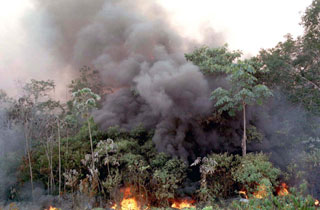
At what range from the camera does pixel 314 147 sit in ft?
45.5

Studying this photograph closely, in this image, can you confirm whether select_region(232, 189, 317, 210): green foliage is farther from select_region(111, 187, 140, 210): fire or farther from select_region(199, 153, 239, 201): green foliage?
select_region(111, 187, 140, 210): fire

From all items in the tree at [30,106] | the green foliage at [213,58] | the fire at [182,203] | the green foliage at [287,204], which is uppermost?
the green foliage at [213,58]

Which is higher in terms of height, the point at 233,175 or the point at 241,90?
the point at 241,90

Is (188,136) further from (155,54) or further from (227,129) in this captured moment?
(155,54)

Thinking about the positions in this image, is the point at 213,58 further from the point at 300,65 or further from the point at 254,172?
the point at 254,172

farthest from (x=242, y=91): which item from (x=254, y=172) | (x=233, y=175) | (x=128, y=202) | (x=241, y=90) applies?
(x=128, y=202)

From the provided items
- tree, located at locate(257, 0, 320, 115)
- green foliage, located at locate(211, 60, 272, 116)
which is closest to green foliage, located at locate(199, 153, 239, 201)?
green foliage, located at locate(211, 60, 272, 116)

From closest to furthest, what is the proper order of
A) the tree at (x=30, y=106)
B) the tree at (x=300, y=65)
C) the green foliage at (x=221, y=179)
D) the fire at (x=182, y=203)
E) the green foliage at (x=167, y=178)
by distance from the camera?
1. the green foliage at (x=167, y=178)
2. the fire at (x=182, y=203)
3. the green foliage at (x=221, y=179)
4. the tree at (x=30, y=106)
5. the tree at (x=300, y=65)

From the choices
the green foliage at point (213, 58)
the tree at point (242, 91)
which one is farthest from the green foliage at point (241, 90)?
the green foliage at point (213, 58)

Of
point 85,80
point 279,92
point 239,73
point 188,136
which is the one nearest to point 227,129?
point 188,136

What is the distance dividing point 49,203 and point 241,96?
10.7m

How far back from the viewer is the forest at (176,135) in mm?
11742

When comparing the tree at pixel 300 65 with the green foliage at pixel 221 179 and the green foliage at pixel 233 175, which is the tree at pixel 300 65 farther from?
the green foliage at pixel 221 179

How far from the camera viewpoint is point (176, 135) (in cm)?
1409
